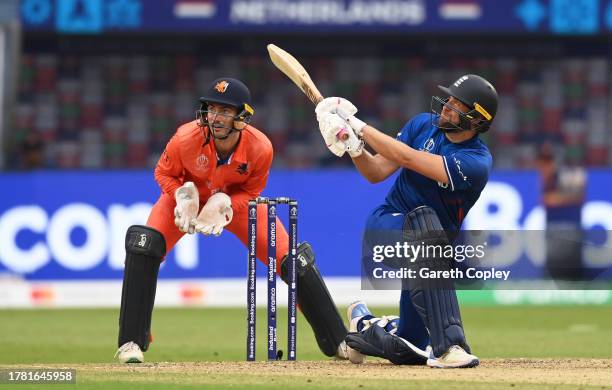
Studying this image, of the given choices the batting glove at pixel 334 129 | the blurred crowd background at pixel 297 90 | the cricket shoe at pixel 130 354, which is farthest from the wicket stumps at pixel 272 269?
the blurred crowd background at pixel 297 90

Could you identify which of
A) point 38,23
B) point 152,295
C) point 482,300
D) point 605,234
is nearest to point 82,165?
point 38,23

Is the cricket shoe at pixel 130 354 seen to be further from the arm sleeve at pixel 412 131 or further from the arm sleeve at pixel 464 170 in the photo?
the arm sleeve at pixel 464 170

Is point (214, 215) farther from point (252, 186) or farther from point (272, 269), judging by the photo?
point (272, 269)

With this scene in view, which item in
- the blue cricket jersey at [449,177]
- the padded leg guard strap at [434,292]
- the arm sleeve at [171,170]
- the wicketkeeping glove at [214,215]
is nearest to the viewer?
the padded leg guard strap at [434,292]

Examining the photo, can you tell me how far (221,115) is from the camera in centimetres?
748

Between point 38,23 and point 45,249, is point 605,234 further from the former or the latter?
point 38,23

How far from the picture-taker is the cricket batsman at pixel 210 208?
7.48m

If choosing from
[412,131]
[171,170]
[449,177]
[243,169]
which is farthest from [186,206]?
[449,177]

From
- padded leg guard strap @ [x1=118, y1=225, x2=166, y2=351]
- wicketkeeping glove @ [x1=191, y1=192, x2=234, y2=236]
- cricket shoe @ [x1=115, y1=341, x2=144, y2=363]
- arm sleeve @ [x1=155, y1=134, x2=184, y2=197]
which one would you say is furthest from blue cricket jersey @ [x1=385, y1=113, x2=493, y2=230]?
cricket shoe @ [x1=115, y1=341, x2=144, y2=363]

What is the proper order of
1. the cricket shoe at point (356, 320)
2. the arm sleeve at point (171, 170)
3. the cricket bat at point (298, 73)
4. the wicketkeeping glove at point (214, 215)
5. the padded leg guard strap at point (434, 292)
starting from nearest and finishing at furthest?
1. the padded leg guard strap at point (434, 292)
2. the cricket bat at point (298, 73)
3. the cricket shoe at point (356, 320)
4. the wicketkeeping glove at point (214, 215)
5. the arm sleeve at point (171, 170)

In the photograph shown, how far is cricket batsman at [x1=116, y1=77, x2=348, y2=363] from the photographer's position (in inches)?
295

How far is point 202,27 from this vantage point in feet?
47.1

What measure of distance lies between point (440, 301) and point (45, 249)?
6.76 meters

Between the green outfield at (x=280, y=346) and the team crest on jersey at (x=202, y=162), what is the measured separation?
1.09m
